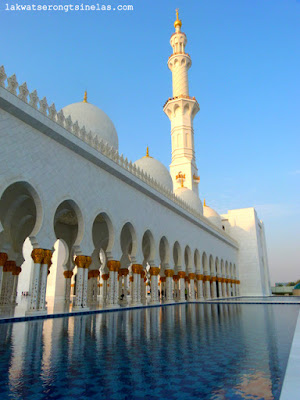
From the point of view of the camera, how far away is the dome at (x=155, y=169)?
17.7 m

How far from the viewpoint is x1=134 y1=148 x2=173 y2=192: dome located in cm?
1770

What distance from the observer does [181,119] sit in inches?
1075

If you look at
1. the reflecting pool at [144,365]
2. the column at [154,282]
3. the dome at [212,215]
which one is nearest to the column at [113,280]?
the column at [154,282]

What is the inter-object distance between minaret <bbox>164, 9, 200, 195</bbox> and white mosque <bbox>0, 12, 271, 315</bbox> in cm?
241

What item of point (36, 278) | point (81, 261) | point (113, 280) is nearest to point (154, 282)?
point (113, 280)

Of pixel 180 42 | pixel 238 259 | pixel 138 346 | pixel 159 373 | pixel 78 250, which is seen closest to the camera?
pixel 159 373

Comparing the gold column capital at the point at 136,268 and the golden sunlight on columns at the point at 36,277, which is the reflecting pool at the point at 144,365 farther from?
the gold column capital at the point at 136,268

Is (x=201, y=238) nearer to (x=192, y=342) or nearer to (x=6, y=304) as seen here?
(x=6, y=304)

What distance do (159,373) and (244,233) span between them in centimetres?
3040

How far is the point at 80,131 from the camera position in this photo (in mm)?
10227

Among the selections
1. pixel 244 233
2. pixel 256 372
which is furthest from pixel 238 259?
pixel 256 372

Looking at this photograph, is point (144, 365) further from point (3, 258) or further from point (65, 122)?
point (3, 258)

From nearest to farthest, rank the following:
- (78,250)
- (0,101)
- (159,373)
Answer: (159,373)
(0,101)
(78,250)

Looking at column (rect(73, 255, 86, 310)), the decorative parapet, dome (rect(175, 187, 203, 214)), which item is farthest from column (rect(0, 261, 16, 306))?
dome (rect(175, 187, 203, 214))
